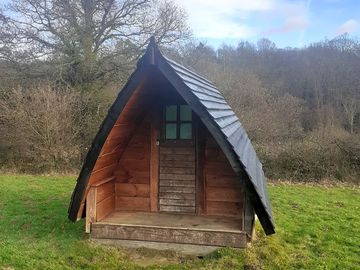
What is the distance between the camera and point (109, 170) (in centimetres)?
638

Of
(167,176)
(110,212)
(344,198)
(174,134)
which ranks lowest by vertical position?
(344,198)

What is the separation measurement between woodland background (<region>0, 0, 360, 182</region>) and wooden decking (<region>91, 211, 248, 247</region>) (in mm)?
9040

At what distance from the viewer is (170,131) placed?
6535mm

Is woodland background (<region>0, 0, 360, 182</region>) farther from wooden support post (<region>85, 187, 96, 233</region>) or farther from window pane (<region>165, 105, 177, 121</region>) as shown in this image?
wooden support post (<region>85, 187, 96, 233</region>)

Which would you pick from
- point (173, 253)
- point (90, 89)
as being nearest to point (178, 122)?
point (173, 253)

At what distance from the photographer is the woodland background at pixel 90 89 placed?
48.1 ft

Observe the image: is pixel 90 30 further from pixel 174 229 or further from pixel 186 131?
pixel 174 229

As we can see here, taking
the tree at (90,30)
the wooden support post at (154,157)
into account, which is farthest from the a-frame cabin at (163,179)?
the tree at (90,30)

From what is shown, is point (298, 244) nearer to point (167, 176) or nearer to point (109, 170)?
point (167, 176)

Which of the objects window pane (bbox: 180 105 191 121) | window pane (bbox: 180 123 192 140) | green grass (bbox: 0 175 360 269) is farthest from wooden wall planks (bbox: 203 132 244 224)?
green grass (bbox: 0 175 360 269)

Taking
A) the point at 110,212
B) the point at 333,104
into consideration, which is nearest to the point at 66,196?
the point at 110,212

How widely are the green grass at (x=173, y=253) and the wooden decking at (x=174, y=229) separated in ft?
0.65

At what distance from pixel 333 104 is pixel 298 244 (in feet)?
70.2

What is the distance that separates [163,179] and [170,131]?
0.88 metres
